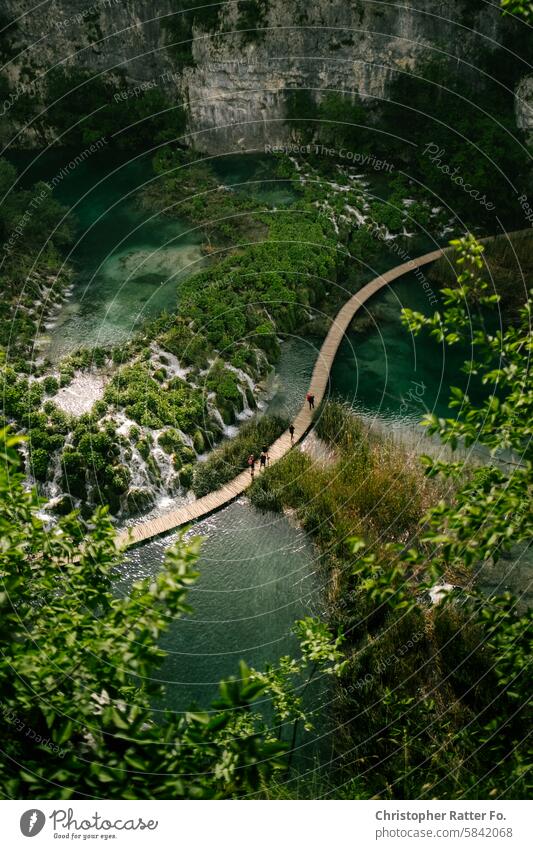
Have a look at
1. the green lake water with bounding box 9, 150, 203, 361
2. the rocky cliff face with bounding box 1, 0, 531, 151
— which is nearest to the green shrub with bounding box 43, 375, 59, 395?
the green lake water with bounding box 9, 150, 203, 361

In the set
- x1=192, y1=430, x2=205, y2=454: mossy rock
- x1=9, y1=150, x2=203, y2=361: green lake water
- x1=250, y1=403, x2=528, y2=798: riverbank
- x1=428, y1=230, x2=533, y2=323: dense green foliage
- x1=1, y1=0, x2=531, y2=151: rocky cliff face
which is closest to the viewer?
x1=250, y1=403, x2=528, y2=798: riverbank

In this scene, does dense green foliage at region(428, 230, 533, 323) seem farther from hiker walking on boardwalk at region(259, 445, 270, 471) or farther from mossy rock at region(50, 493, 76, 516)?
mossy rock at region(50, 493, 76, 516)

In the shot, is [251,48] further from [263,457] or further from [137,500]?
[137,500]

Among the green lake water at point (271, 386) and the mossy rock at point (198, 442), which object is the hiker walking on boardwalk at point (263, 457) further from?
the mossy rock at point (198, 442)

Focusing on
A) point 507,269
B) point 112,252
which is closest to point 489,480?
point 507,269

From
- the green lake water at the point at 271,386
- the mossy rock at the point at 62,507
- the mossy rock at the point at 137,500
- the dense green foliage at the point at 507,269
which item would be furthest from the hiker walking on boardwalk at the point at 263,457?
the dense green foliage at the point at 507,269

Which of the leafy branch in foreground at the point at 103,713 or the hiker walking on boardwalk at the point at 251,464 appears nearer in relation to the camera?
the leafy branch in foreground at the point at 103,713
